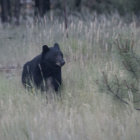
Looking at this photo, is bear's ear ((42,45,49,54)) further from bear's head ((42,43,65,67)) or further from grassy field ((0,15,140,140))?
grassy field ((0,15,140,140))

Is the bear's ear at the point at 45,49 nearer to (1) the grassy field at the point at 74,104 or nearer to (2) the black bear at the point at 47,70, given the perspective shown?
(2) the black bear at the point at 47,70

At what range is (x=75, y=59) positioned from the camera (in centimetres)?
786

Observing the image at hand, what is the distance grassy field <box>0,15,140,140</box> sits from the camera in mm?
4035

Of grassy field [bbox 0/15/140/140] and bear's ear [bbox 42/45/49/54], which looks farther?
bear's ear [bbox 42/45/49/54]

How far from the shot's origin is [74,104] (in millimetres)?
5527

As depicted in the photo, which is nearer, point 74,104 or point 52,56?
point 74,104

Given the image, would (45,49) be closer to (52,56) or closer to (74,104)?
(52,56)

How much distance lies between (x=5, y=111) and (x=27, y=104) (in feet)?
1.31

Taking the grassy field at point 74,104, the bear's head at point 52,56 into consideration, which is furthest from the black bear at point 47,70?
the grassy field at point 74,104

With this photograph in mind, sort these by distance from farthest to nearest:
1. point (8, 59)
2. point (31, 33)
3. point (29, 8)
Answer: point (29, 8) < point (8, 59) < point (31, 33)

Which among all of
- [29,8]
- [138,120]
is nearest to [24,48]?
[138,120]

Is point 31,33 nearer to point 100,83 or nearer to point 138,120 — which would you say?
point 100,83

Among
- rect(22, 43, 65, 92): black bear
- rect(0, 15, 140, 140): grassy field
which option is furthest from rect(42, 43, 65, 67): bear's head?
rect(0, 15, 140, 140): grassy field

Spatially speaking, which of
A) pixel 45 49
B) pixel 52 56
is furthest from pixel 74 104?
pixel 45 49
